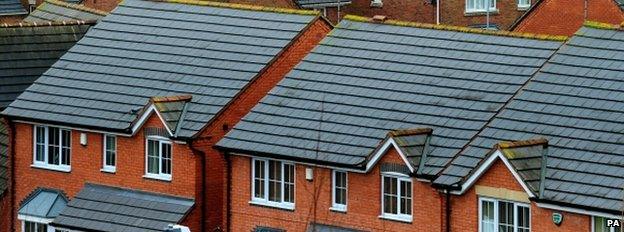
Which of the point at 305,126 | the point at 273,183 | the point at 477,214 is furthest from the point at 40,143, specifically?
the point at 477,214

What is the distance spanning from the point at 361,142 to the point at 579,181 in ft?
22.3

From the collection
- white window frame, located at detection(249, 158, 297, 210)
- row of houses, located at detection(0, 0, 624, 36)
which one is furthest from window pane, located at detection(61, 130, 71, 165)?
row of houses, located at detection(0, 0, 624, 36)

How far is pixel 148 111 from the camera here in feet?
204

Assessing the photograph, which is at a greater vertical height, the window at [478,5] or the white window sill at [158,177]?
the window at [478,5]

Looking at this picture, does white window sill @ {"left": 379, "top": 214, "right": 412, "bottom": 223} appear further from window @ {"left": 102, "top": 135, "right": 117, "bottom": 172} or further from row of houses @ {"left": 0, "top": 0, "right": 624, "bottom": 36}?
row of houses @ {"left": 0, "top": 0, "right": 624, "bottom": 36}

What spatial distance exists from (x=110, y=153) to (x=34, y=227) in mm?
3334

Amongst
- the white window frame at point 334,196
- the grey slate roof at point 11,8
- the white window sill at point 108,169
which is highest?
the grey slate roof at point 11,8

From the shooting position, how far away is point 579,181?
53281 mm

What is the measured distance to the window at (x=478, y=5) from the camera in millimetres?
98544

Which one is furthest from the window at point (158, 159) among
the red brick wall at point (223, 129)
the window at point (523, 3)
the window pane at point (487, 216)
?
the window at point (523, 3)

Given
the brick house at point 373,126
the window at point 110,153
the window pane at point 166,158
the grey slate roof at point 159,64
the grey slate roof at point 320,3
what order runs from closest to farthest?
the brick house at point 373,126 → the window pane at point 166,158 → the grey slate roof at point 159,64 → the window at point 110,153 → the grey slate roof at point 320,3

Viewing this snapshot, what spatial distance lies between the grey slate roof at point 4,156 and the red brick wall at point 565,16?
16.3 m

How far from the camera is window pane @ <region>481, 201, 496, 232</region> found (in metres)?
54.9

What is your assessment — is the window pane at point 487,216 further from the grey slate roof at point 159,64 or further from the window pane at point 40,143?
the window pane at point 40,143
